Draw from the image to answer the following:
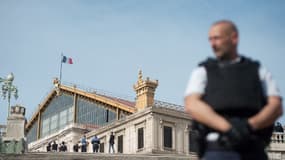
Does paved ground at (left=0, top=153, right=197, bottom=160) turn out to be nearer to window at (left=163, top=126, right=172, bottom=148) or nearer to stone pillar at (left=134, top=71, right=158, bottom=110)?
window at (left=163, top=126, right=172, bottom=148)

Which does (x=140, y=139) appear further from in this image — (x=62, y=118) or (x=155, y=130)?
(x=62, y=118)

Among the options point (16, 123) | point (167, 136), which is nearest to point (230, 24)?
point (16, 123)

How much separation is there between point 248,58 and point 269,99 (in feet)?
1.53

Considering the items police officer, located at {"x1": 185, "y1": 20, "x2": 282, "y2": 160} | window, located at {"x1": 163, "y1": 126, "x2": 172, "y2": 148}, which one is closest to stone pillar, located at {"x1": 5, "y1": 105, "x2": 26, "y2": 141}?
window, located at {"x1": 163, "y1": 126, "x2": 172, "y2": 148}

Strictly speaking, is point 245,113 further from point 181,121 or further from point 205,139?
point 181,121

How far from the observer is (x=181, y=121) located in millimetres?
54312

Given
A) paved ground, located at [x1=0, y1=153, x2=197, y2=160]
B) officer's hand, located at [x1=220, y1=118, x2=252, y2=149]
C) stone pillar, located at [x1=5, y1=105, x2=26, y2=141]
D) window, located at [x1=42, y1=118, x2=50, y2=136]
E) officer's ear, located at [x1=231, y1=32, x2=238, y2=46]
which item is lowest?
officer's hand, located at [x1=220, y1=118, x2=252, y2=149]

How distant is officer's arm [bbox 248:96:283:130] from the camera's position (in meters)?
5.84

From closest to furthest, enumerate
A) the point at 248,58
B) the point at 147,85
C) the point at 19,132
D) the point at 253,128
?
the point at 253,128 < the point at 248,58 < the point at 19,132 < the point at 147,85

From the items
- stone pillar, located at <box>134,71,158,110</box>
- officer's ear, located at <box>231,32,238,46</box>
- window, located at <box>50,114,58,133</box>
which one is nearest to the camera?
officer's ear, located at <box>231,32,238,46</box>

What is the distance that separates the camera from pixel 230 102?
5.98 m

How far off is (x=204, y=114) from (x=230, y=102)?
0.88 feet

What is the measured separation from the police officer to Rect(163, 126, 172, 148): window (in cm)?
4630

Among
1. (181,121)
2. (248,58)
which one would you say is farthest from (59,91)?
(248,58)
